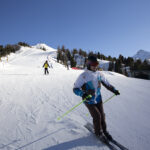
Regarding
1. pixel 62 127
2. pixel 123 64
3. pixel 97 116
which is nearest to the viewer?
pixel 97 116

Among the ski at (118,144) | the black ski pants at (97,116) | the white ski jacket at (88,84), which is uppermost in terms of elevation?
the white ski jacket at (88,84)

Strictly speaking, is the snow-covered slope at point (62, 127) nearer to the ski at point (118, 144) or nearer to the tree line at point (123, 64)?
the ski at point (118, 144)

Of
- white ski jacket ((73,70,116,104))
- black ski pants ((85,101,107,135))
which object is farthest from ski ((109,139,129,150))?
white ski jacket ((73,70,116,104))

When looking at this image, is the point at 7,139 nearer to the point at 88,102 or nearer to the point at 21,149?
the point at 21,149

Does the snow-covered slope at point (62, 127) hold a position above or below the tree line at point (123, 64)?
below

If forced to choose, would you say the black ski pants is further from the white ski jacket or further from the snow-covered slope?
the snow-covered slope

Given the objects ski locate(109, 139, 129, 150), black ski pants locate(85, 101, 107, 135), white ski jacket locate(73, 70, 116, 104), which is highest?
white ski jacket locate(73, 70, 116, 104)

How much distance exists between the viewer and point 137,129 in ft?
10.4

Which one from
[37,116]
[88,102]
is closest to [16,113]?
[37,116]

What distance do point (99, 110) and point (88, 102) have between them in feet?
1.34

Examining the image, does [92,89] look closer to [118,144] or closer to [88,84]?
[88,84]

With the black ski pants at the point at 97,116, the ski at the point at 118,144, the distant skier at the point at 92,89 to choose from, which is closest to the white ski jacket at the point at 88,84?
the distant skier at the point at 92,89

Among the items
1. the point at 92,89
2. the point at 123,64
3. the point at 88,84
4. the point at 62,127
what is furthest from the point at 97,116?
the point at 123,64

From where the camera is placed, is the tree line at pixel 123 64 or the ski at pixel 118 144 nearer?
the ski at pixel 118 144
